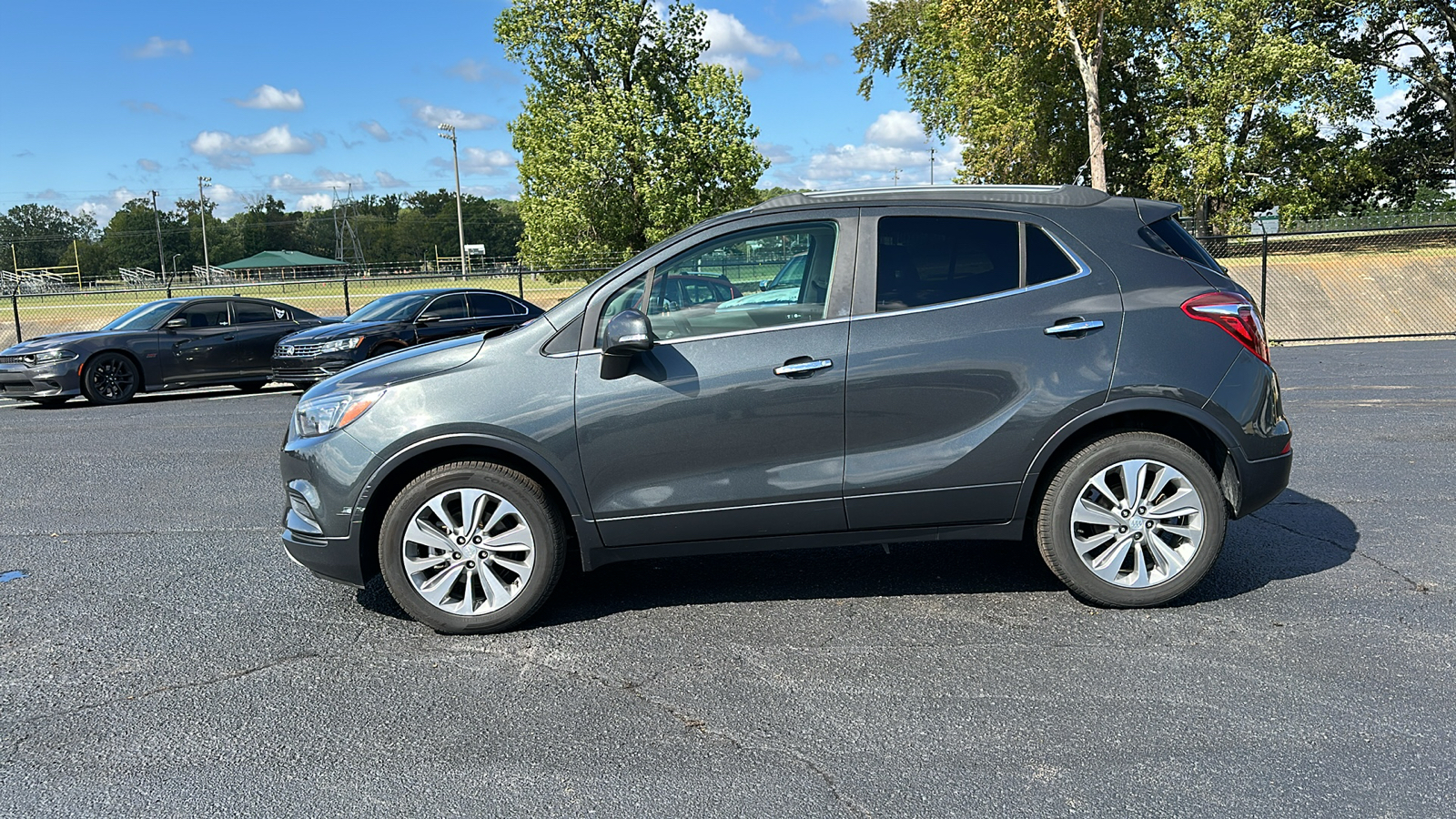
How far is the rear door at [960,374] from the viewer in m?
4.32

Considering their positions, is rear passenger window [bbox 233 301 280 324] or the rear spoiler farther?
rear passenger window [bbox 233 301 280 324]

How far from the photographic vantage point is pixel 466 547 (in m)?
4.36

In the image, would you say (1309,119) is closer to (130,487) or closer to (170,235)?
(130,487)

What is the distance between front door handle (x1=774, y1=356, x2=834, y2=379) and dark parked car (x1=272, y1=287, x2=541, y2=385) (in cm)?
975

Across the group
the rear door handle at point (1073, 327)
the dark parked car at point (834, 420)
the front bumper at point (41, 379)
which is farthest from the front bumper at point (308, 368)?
the rear door handle at point (1073, 327)

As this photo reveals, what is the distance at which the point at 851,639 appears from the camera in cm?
424

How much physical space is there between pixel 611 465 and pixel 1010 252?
196 cm

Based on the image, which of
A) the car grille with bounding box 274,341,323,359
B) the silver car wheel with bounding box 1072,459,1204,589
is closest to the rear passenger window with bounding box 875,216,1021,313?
the silver car wheel with bounding box 1072,459,1204,589

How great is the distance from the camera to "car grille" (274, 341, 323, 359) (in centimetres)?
1361

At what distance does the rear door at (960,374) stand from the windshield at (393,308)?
1119cm

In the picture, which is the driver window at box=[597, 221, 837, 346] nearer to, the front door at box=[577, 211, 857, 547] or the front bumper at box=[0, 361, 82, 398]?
the front door at box=[577, 211, 857, 547]

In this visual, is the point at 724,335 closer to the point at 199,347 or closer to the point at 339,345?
the point at 339,345

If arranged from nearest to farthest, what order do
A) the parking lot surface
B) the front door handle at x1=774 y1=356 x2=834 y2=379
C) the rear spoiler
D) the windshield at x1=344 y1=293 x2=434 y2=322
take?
1. the parking lot surface
2. the front door handle at x1=774 y1=356 x2=834 y2=379
3. the rear spoiler
4. the windshield at x1=344 y1=293 x2=434 y2=322

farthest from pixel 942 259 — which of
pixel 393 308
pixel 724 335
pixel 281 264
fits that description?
pixel 281 264
